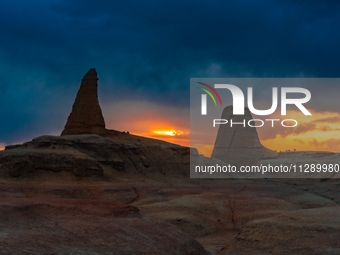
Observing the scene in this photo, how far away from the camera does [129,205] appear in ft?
55.0

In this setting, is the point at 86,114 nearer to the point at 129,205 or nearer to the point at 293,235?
the point at 129,205

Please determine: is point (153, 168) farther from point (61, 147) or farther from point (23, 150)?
A: point (23, 150)

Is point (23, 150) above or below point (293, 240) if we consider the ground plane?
above

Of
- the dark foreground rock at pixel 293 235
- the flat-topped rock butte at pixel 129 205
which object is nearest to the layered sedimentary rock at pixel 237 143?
the flat-topped rock butte at pixel 129 205

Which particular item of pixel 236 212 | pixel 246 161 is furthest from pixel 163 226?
pixel 246 161

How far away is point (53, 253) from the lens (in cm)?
1021

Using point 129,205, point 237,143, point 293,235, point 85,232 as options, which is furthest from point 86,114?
point 85,232

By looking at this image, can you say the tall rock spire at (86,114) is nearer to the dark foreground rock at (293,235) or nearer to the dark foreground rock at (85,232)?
the dark foreground rock at (293,235)

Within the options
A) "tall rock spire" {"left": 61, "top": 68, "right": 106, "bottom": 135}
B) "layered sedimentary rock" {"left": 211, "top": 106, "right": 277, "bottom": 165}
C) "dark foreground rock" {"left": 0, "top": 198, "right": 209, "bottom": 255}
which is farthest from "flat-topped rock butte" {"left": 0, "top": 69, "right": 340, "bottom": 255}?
"layered sedimentary rock" {"left": 211, "top": 106, "right": 277, "bottom": 165}

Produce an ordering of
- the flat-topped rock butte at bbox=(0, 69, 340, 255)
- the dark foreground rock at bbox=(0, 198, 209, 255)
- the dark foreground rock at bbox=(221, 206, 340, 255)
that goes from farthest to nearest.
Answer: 1. the dark foreground rock at bbox=(221, 206, 340, 255)
2. the flat-topped rock butte at bbox=(0, 69, 340, 255)
3. the dark foreground rock at bbox=(0, 198, 209, 255)

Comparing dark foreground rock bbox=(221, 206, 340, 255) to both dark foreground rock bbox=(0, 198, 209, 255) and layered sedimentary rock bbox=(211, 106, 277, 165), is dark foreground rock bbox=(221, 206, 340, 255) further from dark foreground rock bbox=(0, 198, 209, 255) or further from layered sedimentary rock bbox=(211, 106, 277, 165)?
layered sedimentary rock bbox=(211, 106, 277, 165)

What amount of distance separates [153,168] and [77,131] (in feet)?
38.4

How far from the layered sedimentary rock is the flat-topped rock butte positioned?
2829cm

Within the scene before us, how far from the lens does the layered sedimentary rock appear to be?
92.4 m
